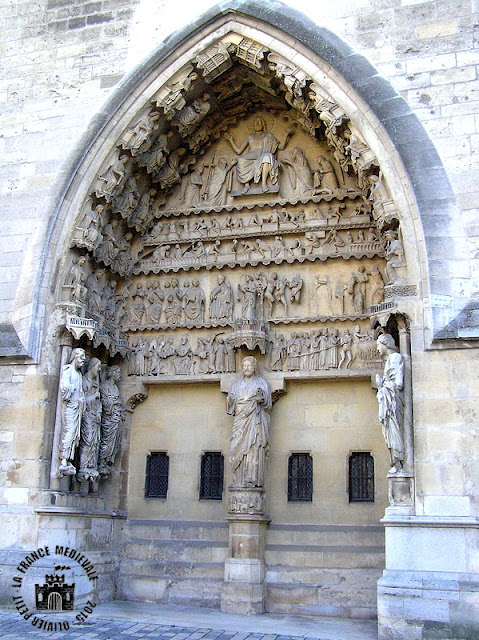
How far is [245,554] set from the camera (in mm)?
9797

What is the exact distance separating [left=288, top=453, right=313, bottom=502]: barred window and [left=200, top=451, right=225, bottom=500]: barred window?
1007 millimetres

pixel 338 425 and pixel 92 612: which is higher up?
pixel 338 425

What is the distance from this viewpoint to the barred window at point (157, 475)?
11.0m

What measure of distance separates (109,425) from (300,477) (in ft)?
9.16

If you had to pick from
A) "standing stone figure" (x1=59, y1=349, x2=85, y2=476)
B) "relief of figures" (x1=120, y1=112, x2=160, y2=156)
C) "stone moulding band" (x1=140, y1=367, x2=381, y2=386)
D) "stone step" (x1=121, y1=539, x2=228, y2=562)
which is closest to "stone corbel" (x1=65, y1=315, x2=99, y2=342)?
"standing stone figure" (x1=59, y1=349, x2=85, y2=476)

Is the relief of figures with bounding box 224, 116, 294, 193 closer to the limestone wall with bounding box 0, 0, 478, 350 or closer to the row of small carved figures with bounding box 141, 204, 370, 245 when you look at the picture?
the row of small carved figures with bounding box 141, 204, 370, 245

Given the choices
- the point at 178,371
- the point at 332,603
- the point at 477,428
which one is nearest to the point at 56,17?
the point at 178,371

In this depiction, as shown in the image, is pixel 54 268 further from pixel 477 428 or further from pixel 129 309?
pixel 477 428

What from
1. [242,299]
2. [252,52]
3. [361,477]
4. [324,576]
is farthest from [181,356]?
[252,52]

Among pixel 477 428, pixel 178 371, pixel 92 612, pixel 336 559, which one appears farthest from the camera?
pixel 178 371

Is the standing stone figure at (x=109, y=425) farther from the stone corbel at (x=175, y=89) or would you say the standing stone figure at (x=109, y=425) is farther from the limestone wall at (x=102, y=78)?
the stone corbel at (x=175, y=89)

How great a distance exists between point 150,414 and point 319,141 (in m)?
4.80

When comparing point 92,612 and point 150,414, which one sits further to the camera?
point 150,414

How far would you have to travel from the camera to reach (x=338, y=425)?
1037 cm
